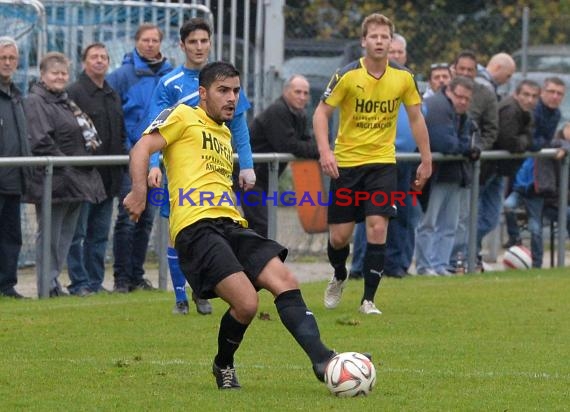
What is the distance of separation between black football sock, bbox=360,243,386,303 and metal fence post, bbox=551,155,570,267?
4801 mm

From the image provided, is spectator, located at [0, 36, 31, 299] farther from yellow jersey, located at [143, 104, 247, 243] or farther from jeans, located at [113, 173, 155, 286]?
yellow jersey, located at [143, 104, 247, 243]

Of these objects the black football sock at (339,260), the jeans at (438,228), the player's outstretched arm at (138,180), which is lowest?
the jeans at (438,228)

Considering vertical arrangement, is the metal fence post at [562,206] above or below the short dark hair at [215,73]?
below

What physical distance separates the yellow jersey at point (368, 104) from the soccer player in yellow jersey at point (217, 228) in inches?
131

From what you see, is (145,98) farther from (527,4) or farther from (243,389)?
(527,4)

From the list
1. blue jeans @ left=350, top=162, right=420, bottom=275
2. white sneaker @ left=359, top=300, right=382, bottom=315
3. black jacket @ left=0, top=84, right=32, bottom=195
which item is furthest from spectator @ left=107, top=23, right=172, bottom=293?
white sneaker @ left=359, top=300, right=382, bottom=315

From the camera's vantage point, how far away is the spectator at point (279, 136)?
46.0ft

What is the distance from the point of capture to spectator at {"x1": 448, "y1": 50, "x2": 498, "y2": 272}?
15383mm

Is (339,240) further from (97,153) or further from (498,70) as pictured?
(498,70)

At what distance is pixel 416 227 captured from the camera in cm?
1495

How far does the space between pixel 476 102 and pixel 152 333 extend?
→ 19.7 feet

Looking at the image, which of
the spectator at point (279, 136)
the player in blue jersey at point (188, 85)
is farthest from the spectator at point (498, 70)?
the player in blue jersey at point (188, 85)

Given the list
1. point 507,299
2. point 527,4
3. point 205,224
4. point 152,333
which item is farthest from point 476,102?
point 527,4

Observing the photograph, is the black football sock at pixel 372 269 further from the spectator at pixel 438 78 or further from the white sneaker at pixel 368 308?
the spectator at pixel 438 78
